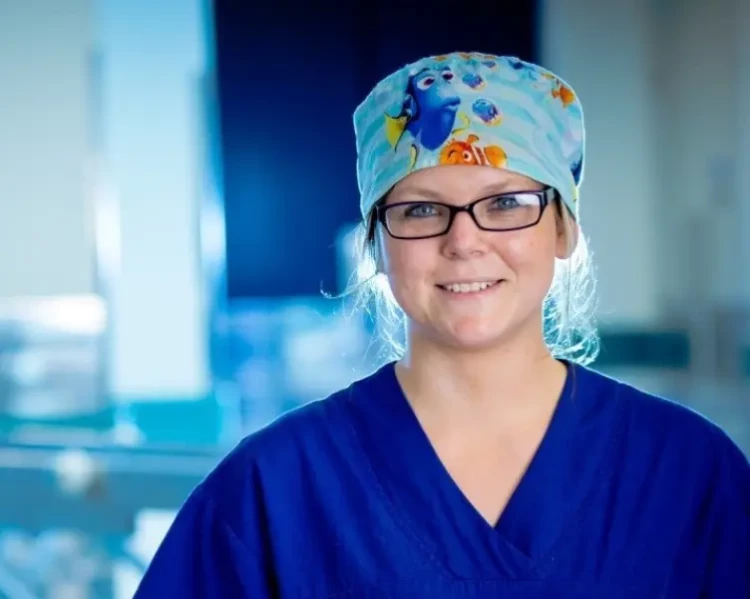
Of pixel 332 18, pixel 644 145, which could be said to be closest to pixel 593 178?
pixel 644 145

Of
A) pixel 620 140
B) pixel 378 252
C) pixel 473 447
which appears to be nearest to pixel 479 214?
pixel 378 252

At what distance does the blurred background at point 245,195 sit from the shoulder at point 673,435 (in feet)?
7.42

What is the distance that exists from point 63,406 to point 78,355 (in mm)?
193

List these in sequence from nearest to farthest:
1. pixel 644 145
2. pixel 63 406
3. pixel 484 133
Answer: pixel 484 133
pixel 644 145
pixel 63 406

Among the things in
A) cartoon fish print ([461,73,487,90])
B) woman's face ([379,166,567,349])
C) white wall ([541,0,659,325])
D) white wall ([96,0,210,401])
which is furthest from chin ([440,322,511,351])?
white wall ([96,0,210,401])

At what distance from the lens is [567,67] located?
340 cm

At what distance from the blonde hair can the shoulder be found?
10cm

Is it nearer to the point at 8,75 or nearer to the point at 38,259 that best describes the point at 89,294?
the point at 38,259

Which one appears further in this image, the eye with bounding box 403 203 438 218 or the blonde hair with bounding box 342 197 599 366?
the blonde hair with bounding box 342 197 599 366

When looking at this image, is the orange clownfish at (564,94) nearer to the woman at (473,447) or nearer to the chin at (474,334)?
the woman at (473,447)

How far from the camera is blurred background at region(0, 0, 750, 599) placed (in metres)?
3.30

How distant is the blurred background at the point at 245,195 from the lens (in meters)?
3.30

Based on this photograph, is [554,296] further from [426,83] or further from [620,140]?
[620,140]

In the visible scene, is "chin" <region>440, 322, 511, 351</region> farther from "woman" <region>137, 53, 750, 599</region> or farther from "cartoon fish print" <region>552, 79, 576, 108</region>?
"cartoon fish print" <region>552, 79, 576, 108</region>
